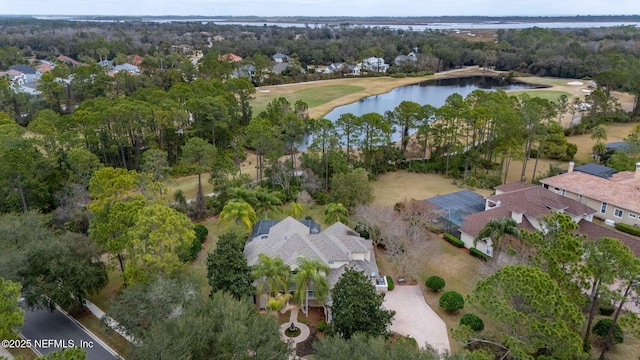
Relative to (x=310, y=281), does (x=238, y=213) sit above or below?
above

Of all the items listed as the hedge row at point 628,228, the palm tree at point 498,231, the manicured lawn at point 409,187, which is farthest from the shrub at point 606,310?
the manicured lawn at point 409,187

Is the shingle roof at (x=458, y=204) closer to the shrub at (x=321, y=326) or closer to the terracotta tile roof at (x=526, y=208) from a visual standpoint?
the terracotta tile roof at (x=526, y=208)

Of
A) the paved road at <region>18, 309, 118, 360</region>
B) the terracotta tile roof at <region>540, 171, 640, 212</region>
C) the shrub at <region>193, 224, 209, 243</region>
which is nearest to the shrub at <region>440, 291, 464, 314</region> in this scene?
the paved road at <region>18, 309, 118, 360</region>

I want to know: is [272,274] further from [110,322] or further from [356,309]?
[110,322]

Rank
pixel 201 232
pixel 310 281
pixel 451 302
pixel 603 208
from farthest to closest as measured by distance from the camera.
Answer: pixel 603 208, pixel 201 232, pixel 451 302, pixel 310 281

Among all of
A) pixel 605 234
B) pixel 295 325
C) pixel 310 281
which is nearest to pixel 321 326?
pixel 295 325

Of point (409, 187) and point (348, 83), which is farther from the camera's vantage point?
point (348, 83)

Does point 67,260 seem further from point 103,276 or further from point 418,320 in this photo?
point 418,320
